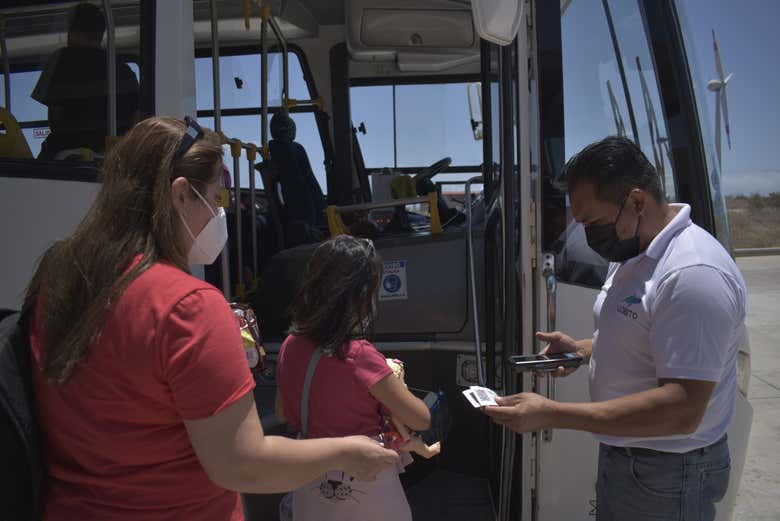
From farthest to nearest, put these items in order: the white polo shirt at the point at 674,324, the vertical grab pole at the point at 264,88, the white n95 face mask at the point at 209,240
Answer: the vertical grab pole at the point at 264,88, the white polo shirt at the point at 674,324, the white n95 face mask at the point at 209,240

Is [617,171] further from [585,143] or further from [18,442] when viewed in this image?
[18,442]

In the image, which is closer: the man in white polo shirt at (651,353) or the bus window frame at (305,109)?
the man in white polo shirt at (651,353)

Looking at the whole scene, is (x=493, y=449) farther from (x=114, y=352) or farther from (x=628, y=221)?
(x=114, y=352)

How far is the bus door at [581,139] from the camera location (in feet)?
6.58

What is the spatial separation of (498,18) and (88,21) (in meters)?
1.37

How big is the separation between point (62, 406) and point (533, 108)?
158 centimetres

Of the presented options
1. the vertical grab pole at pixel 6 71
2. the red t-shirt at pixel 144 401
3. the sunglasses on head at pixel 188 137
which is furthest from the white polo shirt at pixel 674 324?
the vertical grab pole at pixel 6 71

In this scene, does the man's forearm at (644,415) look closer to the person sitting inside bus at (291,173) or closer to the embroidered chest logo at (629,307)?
the embroidered chest logo at (629,307)

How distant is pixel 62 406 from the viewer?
103cm

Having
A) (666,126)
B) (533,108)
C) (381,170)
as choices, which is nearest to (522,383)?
(533,108)

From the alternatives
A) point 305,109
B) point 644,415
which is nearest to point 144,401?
point 644,415

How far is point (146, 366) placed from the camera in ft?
3.17

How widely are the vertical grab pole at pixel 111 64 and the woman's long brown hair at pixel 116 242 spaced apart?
3.40 feet

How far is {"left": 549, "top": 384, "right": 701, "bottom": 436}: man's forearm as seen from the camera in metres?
1.35
